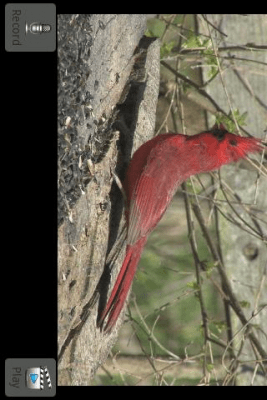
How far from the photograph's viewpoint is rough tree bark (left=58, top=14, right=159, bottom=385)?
1604 mm

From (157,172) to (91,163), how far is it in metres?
0.26

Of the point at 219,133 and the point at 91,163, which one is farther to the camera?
the point at 219,133

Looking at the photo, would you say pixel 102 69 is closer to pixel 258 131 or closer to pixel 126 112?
pixel 126 112

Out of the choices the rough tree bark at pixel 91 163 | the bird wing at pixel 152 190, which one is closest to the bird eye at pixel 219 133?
the bird wing at pixel 152 190

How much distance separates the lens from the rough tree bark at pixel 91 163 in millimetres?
1604

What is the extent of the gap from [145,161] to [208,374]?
86 cm

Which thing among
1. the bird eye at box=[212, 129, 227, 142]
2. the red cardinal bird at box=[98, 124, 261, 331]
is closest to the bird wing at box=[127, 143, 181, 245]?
the red cardinal bird at box=[98, 124, 261, 331]

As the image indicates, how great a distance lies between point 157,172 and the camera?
76.8 inches

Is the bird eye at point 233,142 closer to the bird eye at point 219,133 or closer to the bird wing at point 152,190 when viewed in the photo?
the bird eye at point 219,133

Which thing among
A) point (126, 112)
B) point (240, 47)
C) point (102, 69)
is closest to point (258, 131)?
point (240, 47)

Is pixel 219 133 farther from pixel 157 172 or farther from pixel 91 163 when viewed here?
pixel 91 163

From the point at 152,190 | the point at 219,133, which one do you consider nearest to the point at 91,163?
the point at 152,190

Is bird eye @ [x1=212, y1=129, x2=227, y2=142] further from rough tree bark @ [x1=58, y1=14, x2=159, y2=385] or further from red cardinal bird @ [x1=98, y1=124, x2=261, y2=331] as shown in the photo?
rough tree bark @ [x1=58, y1=14, x2=159, y2=385]

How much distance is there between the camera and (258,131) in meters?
2.82
